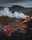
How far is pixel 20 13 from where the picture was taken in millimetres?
5766

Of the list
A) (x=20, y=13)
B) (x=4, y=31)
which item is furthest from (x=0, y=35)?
(x=20, y=13)

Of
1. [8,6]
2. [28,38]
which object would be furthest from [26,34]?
[8,6]

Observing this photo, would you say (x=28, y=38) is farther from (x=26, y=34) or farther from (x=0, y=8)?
(x=0, y=8)

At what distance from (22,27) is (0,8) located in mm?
439

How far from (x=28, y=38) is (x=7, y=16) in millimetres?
460

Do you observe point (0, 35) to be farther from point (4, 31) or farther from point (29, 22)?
point (29, 22)

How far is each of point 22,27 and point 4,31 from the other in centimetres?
28

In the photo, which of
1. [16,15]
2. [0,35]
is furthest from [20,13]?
[0,35]

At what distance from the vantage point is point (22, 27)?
575 cm

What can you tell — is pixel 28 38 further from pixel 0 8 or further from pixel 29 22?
pixel 0 8

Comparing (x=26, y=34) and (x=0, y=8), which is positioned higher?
(x=0, y=8)

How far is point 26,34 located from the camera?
5777 millimetres

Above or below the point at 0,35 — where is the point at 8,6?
above

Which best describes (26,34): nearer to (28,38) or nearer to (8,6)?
(28,38)
